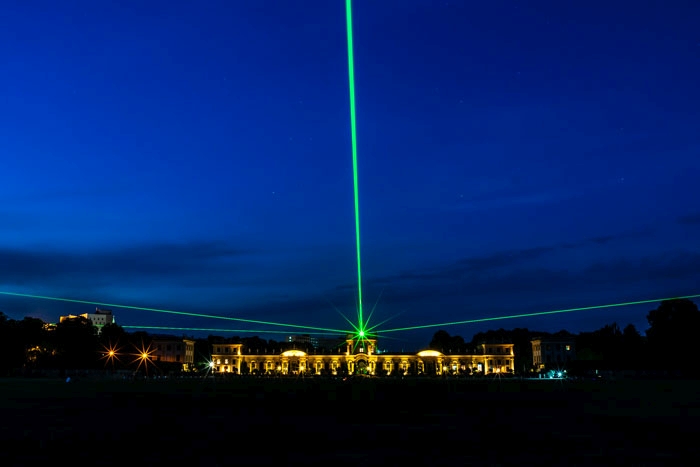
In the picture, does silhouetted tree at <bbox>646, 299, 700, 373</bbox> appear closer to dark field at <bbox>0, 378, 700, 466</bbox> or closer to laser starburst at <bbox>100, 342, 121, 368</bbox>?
dark field at <bbox>0, 378, 700, 466</bbox>

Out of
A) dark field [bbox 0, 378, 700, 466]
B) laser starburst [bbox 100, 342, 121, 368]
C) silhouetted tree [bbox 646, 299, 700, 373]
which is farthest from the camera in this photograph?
laser starburst [bbox 100, 342, 121, 368]

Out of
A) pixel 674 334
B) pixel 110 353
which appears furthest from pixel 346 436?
pixel 110 353

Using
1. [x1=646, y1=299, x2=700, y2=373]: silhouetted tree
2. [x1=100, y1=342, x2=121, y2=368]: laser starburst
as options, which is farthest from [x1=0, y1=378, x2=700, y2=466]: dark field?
[x1=100, y1=342, x2=121, y2=368]: laser starburst

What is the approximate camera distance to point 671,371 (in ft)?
413

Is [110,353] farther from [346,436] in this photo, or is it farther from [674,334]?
[346,436]

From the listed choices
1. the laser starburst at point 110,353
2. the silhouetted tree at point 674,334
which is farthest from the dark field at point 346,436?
the laser starburst at point 110,353

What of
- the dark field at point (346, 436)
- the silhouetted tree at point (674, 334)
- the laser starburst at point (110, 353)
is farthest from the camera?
the laser starburst at point (110, 353)

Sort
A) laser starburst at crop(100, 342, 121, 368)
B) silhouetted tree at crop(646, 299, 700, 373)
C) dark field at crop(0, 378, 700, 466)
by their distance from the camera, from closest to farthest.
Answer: dark field at crop(0, 378, 700, 466)
silhouetted tree at crop(646, 299, 700, 373)
laser starburst at crop(100, 342, 121, 368)

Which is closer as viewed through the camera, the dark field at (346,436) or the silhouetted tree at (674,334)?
the dark field at (346,436)

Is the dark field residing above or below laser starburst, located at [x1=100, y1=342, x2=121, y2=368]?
below

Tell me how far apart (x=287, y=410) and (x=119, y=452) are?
64.2 ft

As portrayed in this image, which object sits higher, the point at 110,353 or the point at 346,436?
the point at 110,353

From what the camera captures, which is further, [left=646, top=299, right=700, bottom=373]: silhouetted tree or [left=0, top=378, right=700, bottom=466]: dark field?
[left=646, top=299, right=700, bottom=373]: silhouetted tree

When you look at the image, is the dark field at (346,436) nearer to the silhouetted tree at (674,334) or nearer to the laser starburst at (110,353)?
the silhouetted tree at (674,334)
